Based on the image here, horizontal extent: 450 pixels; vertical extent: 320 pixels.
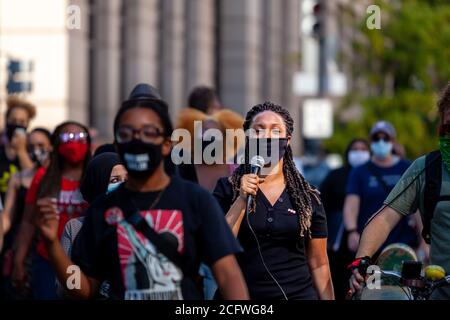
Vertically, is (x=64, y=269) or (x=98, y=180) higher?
(x=98, y=180)

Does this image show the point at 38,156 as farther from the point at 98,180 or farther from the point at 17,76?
the point at 17,76

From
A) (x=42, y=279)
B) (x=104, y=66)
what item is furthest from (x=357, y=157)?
(x=104, y=66)

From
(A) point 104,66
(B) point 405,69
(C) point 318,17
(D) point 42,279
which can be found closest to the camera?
(D) point 42,279

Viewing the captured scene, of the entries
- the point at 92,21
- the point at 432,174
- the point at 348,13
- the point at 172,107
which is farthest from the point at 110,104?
A: the point at 432,174

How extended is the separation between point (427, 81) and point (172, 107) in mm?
5989

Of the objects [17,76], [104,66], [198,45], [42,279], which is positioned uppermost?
[198,45]

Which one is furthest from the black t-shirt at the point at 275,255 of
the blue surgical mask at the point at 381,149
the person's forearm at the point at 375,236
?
the blue surgical mask at the point at 381,149

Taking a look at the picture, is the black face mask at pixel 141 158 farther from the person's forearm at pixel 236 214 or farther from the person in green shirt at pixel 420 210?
the person's forearm at pixel 236 214

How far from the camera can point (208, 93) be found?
435 inches

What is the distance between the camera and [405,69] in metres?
29.9

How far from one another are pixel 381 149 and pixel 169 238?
6.83 metres

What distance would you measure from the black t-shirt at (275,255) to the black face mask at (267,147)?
25cm

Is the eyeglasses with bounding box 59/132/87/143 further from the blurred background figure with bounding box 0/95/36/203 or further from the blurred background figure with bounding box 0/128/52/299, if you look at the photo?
the blurred background figure with bounding box 0/95/36/203
